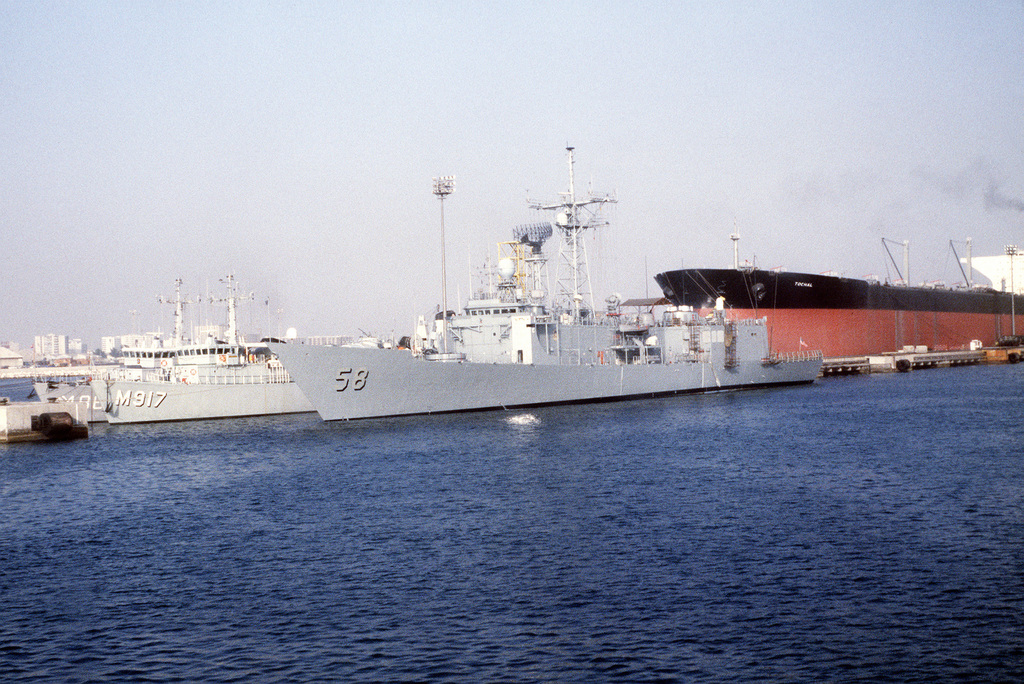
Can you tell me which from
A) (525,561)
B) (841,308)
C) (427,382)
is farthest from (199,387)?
(841,308)

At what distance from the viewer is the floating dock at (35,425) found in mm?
35969

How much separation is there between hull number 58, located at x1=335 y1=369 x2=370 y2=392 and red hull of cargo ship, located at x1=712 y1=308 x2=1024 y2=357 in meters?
32.7

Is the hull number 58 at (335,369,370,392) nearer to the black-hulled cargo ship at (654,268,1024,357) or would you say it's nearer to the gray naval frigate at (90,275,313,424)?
the gray naval frigate at (90,275,313,424)

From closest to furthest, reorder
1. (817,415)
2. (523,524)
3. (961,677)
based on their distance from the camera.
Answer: (961,677) → (523,524) → (817,415)

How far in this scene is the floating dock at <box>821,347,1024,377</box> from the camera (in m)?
67.8

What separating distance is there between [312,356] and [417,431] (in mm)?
5235

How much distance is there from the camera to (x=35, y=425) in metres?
36.5

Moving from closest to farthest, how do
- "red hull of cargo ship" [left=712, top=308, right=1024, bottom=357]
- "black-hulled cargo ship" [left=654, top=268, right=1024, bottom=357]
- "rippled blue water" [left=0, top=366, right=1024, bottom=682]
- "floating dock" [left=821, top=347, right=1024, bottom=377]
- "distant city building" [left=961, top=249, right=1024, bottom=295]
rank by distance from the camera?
"rippled blue water" [left=0, top=366, right=1024, bottom=682] → "black-hulled cargo ship" [left=654, top=268, right=1024, bottom=357] → "red hull of cargo ship" [left=712, top=308, right=1024, bottom=357] → "floating dock" [left=821, top=347, right=1024, bottom=377] → "distant city building" [left=961, top=249, right=1024, bottom=295]

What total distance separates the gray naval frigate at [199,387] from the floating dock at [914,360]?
3954 centimetres


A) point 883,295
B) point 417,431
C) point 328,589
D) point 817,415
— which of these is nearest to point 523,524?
point 328,589

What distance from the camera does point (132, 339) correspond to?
7300cm

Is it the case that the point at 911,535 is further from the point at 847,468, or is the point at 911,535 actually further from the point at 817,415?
the point at 817,415

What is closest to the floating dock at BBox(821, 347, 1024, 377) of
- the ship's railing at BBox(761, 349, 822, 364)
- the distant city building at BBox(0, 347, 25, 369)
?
the ship's railing at BBox(761, 349, 822, 364)

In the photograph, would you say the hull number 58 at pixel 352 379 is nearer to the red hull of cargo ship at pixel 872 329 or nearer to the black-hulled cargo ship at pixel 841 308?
the black-hulled cargo ship at pixel 841 308
